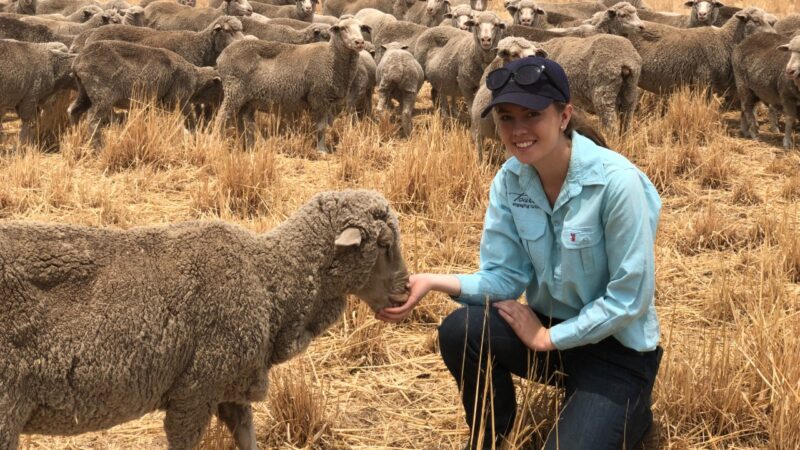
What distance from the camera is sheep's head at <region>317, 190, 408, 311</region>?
4047 millimetres

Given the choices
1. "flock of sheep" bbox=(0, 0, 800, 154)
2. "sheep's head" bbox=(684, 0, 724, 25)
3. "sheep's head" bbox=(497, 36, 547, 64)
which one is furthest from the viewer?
"sheep's head" bbox=(684, 0, 724, 25)

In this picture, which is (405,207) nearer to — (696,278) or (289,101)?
(696,278)

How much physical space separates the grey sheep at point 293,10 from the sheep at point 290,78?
770 cm

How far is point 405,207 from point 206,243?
12.7ft

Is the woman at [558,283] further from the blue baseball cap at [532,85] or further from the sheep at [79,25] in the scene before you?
the sheep at [79,25]

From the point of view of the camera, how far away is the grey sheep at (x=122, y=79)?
9.95 m

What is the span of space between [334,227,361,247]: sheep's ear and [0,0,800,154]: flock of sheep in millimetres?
5317

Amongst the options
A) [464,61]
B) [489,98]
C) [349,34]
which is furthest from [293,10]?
[489,98]

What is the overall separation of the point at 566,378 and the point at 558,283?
0.49m

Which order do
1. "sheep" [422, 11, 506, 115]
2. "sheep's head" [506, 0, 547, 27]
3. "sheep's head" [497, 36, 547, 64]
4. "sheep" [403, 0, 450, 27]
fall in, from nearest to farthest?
"sheep's head" [497, 36, 547, 64] → "sheep" [422, 11, 506, 115] → "sheep's head" [506, 0, 547, 27] → "sheep" [403, 0, 450, 27]

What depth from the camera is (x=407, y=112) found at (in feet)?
37.0

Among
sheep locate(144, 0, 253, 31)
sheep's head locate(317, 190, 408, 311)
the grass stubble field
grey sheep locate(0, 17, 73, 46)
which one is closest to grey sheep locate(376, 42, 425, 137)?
the grass stubble field

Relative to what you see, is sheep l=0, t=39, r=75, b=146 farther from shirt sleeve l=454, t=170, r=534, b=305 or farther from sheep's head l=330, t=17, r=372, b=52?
shirt sleeve l=454, t=170, r=534, b=305

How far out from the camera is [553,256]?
4.12m
